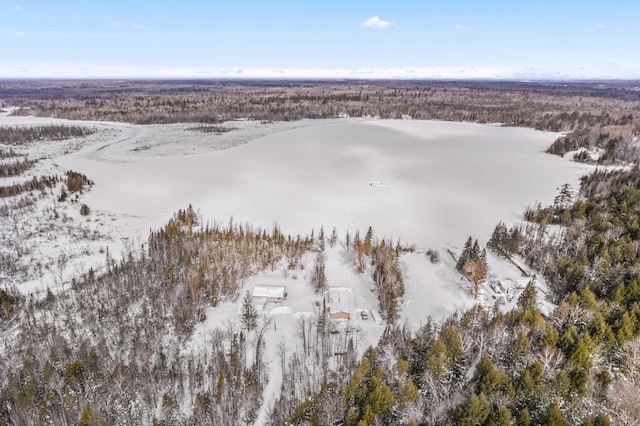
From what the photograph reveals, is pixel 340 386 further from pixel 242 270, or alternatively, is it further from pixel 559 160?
pixel 559 160

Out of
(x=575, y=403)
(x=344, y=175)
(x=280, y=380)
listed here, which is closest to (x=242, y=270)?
(x=280, y=380)

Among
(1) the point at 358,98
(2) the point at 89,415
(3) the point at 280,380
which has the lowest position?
(3) the point at 280,380

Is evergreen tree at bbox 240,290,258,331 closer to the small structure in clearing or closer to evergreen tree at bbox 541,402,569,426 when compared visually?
the small structure in clearing

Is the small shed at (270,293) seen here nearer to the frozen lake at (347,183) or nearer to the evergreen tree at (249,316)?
the evergreen tree at (249,316)

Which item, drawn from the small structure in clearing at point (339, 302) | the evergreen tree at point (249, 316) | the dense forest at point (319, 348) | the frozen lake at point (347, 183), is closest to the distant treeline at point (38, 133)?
the frozen lake at point (347, 183)

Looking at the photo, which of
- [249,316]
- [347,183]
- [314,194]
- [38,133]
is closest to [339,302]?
[249,316]
